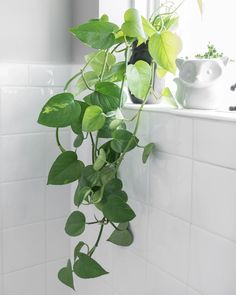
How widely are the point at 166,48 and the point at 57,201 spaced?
27.9 inches

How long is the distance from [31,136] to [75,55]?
30 cm

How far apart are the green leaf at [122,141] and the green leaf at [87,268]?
0.90 feet

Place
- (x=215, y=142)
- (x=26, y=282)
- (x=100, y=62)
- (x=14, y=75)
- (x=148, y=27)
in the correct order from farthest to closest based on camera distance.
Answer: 1. (x=26, y=282)
2. (x=14, y=75)
3. (x=100, y=62)
4. (x=148, y=27)
5. (x=215, y=142)

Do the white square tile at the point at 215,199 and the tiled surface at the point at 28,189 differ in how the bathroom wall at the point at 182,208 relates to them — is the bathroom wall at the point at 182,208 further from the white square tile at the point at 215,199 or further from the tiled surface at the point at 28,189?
the tiled surface at the point at 28,189

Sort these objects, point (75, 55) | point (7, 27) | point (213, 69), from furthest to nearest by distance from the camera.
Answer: point (75, 55) < point (7, 27) < point (213, 69)

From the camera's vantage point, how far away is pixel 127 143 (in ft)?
3.30

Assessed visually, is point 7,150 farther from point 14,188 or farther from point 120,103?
point 120,103

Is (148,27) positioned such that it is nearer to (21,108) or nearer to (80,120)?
(80,120)

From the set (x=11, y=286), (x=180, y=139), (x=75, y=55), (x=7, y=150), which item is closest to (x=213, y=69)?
(x=180, y=139)

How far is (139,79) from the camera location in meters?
0.96

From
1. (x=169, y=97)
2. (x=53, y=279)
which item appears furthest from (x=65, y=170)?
(x=53, y=279)

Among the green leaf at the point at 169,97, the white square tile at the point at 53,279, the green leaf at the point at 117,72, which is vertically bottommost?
the white square tile at the point at 53,279

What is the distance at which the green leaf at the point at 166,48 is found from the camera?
906mm

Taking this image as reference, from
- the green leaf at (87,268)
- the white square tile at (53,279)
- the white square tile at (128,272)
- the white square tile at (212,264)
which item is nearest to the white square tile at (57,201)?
the white square tile at (53,279)
